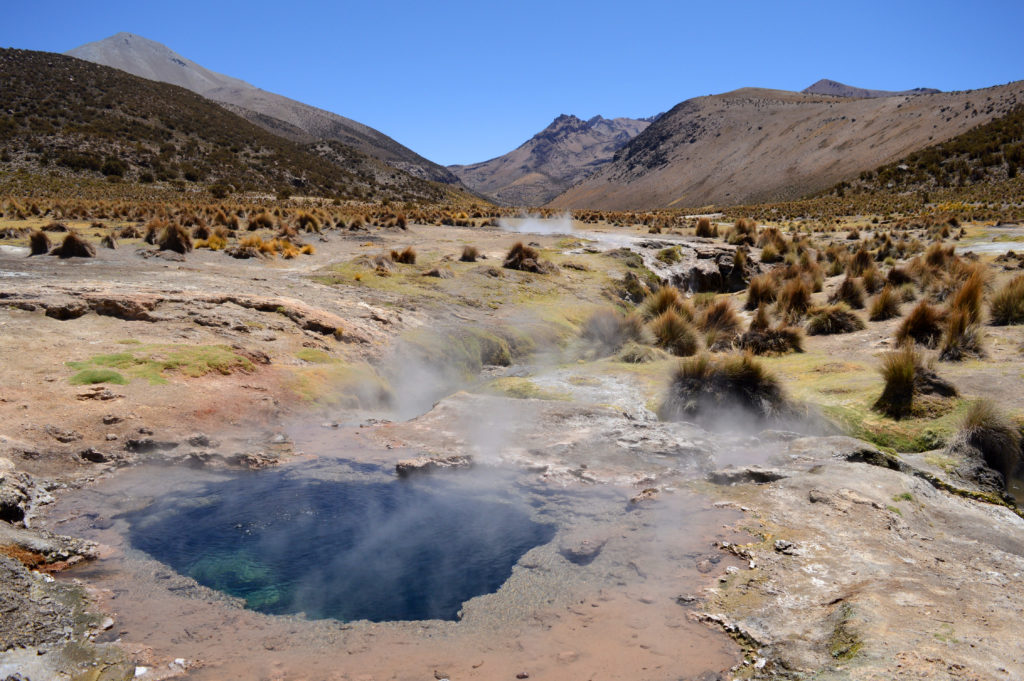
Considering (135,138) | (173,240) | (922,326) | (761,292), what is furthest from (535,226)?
(135,138)

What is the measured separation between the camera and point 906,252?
59.1ft

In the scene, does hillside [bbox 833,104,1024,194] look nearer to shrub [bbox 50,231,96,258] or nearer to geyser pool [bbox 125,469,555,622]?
geyser pool [bbox 125,469,555,622]

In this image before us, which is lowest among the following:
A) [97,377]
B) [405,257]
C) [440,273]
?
[97,377]

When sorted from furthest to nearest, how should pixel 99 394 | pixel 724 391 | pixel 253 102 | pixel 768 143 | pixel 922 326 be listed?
pixel 253 102 → pixel 768 143 → pixel 922 326 → pixel 724 391 → pixel 99 394

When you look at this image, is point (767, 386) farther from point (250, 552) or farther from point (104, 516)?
point (104, 516)

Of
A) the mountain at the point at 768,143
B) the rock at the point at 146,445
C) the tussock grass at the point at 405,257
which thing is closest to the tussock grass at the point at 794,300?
the tussock grass at the point at 405,257

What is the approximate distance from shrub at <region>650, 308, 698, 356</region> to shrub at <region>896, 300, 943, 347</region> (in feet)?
10.5

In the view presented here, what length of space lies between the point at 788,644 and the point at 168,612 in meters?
3.54

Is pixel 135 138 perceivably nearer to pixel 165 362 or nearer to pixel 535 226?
pixel 535 226

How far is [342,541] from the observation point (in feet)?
14.9

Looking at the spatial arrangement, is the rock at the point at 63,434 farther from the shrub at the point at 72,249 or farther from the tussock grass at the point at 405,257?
the tussock grass at the point at 405,257

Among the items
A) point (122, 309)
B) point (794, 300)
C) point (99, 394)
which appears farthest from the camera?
point (794, 300)

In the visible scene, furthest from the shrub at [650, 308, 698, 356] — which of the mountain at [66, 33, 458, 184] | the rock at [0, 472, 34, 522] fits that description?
the mountain at [66, 33, 458, 184]

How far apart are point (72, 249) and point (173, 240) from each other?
2205 mm
